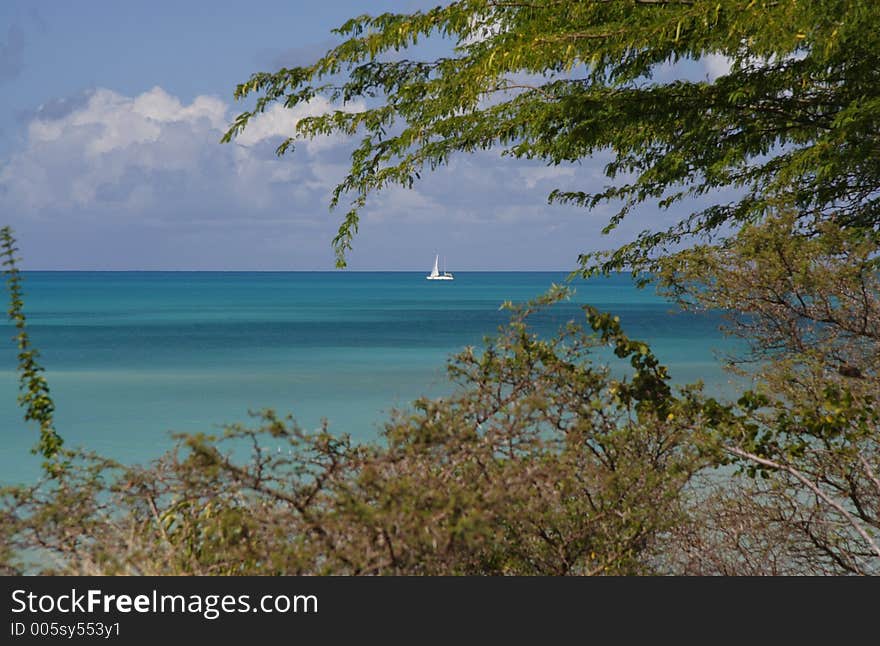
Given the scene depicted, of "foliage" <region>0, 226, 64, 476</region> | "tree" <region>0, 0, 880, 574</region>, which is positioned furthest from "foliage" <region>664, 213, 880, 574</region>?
"foliage" <region>0, 226, 64, 476</region>

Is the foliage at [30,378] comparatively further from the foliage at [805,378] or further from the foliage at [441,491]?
the foliage at [805,378]

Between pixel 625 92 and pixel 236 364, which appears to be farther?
pixel 236 364

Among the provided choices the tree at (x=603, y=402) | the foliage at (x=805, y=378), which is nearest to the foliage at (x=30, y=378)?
the tree at (x=603, y=402)

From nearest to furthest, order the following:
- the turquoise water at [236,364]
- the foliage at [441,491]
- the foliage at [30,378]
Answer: the foliage at [441,491] < the foliage at [30,378] < the turquoise water at [236,364]

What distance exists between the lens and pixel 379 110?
8.99 metres

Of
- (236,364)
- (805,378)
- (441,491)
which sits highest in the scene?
(236,364)

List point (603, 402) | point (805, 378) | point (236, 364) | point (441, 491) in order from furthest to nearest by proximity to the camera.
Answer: point (236, 364) → point (805, 378) → point (603, 402) → point (441, 491)

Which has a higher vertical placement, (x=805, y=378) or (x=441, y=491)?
(x=805, y=378)

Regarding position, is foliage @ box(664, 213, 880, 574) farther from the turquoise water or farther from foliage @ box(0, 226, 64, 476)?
foliage @ box(0, 226, 64, 476)

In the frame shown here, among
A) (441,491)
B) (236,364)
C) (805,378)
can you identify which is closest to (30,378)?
(441,491)

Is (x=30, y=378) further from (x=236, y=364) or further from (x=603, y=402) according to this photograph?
(x=236, y=364)

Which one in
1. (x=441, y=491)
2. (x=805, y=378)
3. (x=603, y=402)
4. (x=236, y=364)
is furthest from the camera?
(x=236, y=364)

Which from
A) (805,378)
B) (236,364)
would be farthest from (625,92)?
(236,364)
